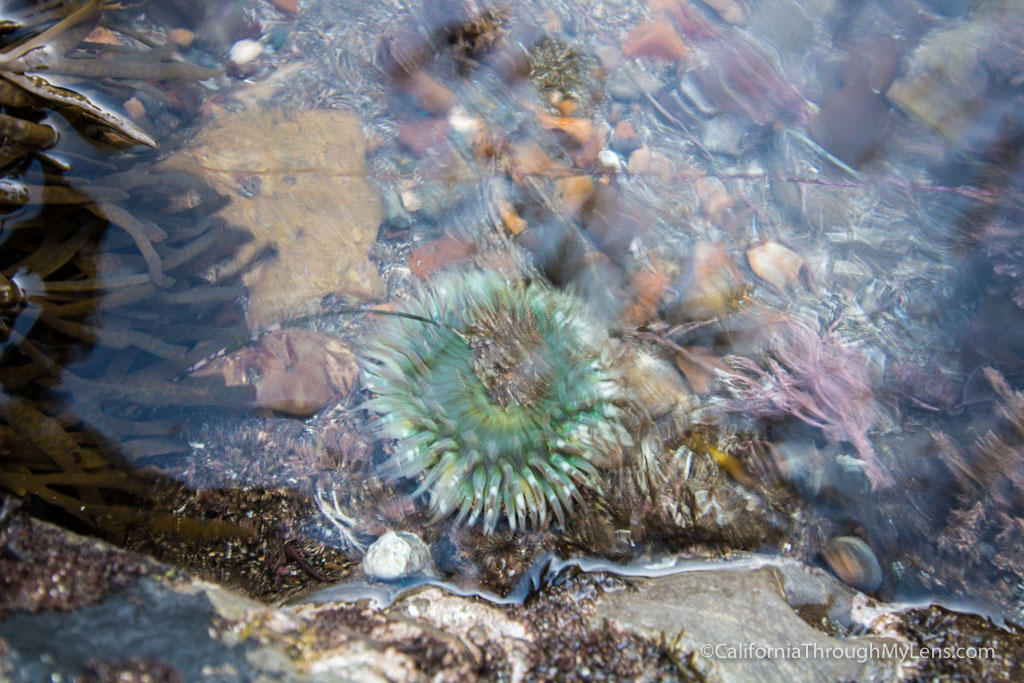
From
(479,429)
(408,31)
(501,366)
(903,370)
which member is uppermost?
(408,31)

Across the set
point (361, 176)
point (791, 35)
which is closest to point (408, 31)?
point (361, 176)

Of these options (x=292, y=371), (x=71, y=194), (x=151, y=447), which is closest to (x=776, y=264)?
(x=292, y=371)

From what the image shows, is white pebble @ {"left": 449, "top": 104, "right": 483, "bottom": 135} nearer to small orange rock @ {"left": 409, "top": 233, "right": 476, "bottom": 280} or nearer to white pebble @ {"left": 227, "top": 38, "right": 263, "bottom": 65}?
small orange rock @ {"left": 409, "top": 233, "right": 476, "bottom": 280}

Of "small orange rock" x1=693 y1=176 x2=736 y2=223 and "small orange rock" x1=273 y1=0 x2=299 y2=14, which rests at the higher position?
"small orange rock" x1=273 y1=0 x2=299 y2=14

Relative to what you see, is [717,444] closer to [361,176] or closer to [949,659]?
[949,659]

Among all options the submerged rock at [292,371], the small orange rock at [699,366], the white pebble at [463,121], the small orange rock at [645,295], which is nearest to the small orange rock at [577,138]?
the white pebble at [463,121]

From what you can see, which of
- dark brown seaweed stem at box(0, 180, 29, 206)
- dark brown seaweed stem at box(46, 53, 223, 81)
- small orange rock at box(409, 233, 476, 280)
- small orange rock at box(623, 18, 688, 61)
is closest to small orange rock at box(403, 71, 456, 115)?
small orange rock at box(409, 233, 476, 280)

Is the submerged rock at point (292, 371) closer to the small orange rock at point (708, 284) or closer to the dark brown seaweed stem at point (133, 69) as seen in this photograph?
the dark brown seaweed stem at point (133, 69)
